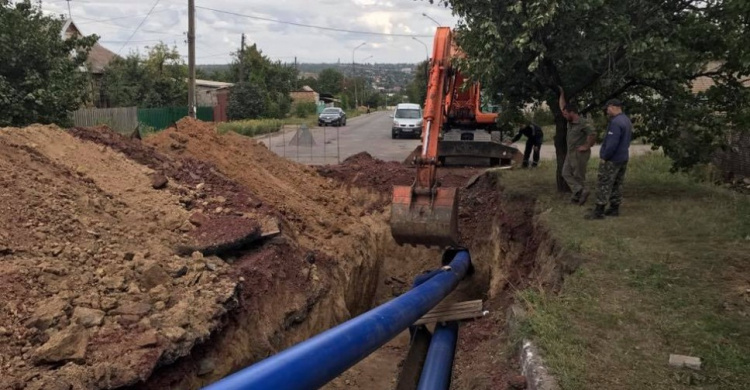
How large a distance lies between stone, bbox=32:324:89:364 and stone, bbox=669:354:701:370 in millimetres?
4207

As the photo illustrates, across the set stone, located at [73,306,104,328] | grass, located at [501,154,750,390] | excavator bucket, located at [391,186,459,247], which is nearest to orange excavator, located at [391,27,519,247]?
excavator bucket, located at [391,186,459,247]

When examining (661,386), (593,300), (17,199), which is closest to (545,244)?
(593,300)

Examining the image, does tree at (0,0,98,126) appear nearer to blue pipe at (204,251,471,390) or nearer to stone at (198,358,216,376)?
stone at (198,358,216,376)

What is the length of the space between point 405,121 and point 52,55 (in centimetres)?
2028

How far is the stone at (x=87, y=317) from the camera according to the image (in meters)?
5.12

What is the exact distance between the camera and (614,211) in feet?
28.0

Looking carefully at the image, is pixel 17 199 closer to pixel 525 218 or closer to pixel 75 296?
pixel 75 296

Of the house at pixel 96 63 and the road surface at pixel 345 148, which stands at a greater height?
the house at pixel 96 63

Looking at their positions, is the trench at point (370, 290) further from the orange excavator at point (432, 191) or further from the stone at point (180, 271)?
the orange excavator at point (432, 191)

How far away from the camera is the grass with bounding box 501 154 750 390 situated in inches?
158

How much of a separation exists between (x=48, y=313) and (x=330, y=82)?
Answer: 109174 millimetres

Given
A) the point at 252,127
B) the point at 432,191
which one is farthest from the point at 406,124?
the point at 432,191

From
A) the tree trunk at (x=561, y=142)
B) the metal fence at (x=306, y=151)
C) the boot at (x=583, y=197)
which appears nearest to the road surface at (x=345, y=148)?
the metal fence at (x=306, y=151)

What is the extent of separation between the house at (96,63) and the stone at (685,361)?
89.9 ft
